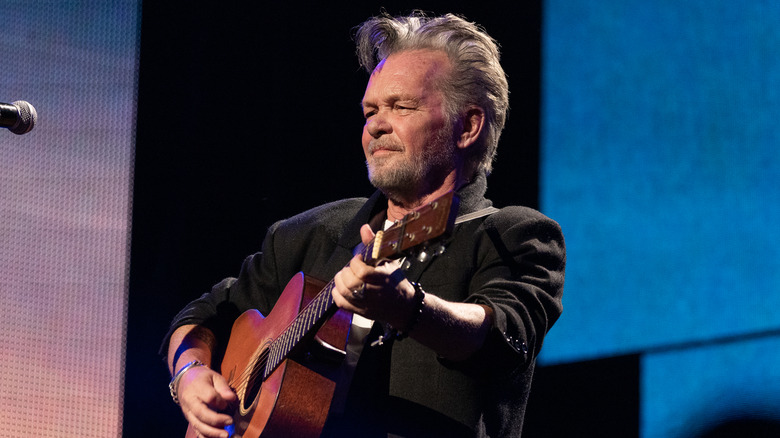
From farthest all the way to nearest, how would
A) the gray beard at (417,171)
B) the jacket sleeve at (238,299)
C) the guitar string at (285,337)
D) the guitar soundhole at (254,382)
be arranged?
the jacket sleeve at (238,299) < the gray beard at (417,171) < the guitar soundhole at (254,382) < the guitar string at (285,337)

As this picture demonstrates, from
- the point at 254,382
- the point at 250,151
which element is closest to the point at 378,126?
the point at 254,382

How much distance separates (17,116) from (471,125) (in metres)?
1.05

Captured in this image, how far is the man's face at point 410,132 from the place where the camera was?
183 cm

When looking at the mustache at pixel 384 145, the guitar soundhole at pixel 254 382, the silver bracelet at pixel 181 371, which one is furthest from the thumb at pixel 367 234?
the silver bracelet at pixel 181 371

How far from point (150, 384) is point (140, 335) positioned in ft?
0.56

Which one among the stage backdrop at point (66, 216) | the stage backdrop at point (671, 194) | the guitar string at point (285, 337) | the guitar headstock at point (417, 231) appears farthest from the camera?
the stage backdrop at point (671, 194)

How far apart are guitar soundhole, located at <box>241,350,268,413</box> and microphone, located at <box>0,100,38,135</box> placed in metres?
0.68

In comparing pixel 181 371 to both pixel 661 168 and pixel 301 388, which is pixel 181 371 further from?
pixel 661 168

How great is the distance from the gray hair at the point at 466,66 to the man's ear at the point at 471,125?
1cm

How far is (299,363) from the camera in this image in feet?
4.85

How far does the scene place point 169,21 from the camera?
2559mm

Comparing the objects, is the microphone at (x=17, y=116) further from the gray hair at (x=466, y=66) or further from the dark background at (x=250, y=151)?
the dark background at (x=250, y=151)

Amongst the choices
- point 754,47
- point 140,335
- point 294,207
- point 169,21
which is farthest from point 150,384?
point 754,47

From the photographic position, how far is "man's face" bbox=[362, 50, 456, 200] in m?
1.83
